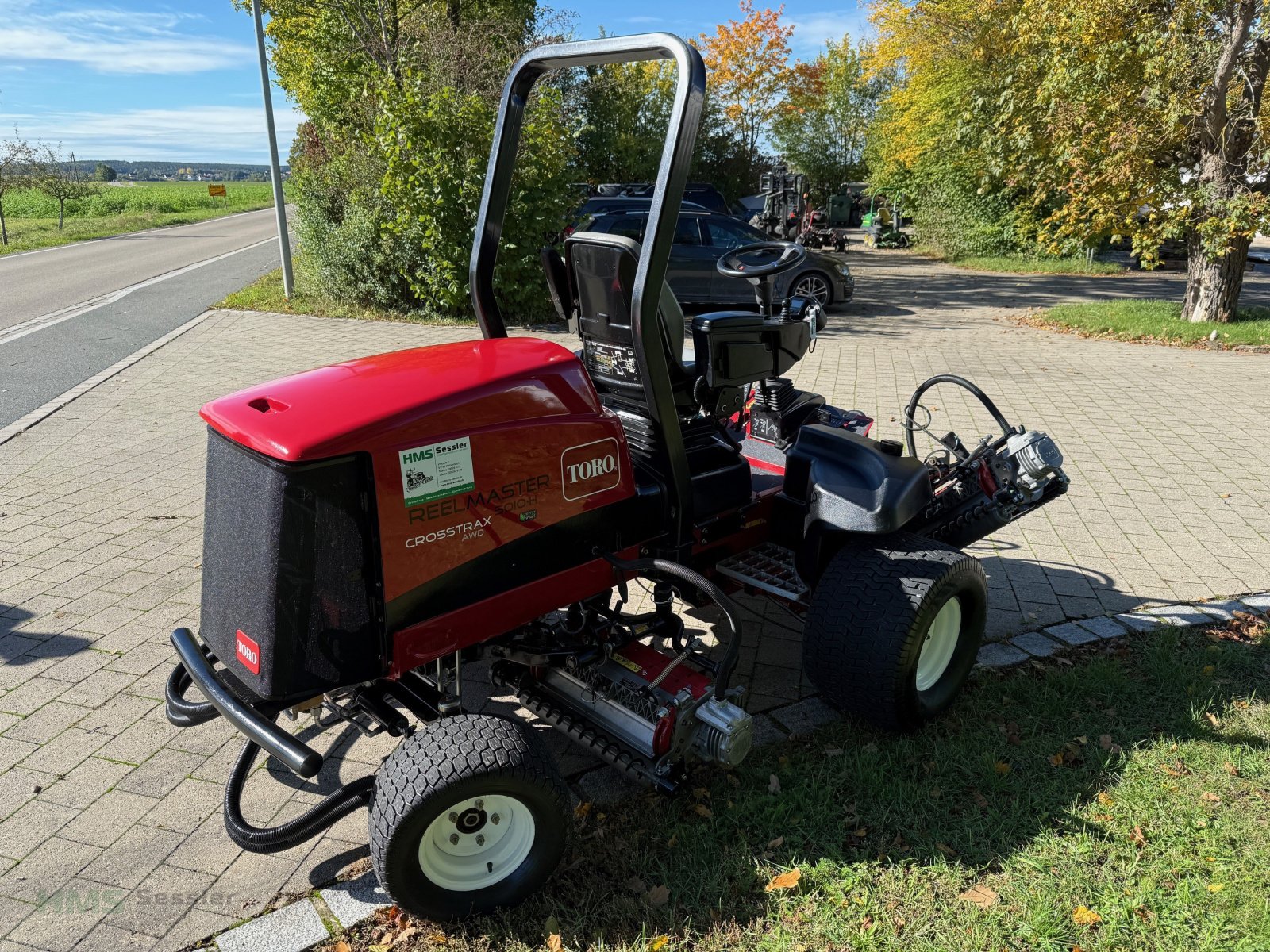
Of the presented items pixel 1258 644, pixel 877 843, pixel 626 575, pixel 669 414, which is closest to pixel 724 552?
pixel 626 575

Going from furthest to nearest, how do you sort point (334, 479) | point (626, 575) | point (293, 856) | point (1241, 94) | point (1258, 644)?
1. point (1241, 94)
2. point (1258, 644)
3. point (626, 575)
4. point (293, 856)
5. point (334, 479)

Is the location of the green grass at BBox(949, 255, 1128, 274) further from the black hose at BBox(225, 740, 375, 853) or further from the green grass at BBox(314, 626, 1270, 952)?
the black hose at BBox(225, 740, 375, 853)

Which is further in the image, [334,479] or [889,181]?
[889,181]

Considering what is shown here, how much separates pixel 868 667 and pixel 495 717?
1324 mm

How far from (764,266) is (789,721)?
1798 millimetres

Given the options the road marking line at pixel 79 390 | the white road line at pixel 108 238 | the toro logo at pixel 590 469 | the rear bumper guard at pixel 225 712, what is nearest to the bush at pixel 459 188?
the road marking line at pixel 79 390

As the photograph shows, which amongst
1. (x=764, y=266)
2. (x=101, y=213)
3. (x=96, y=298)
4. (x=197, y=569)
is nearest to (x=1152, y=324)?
(x=764, y=266)

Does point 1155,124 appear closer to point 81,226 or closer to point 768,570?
point 768,570

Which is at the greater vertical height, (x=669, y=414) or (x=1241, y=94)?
(x=1241, y=94)

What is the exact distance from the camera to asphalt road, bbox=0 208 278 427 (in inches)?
373

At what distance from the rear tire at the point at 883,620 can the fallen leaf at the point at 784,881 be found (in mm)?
697

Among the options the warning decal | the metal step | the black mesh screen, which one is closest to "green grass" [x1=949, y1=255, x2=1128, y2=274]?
the metal step

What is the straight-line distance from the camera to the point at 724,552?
140 inches

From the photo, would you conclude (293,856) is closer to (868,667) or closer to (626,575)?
(626,575)
